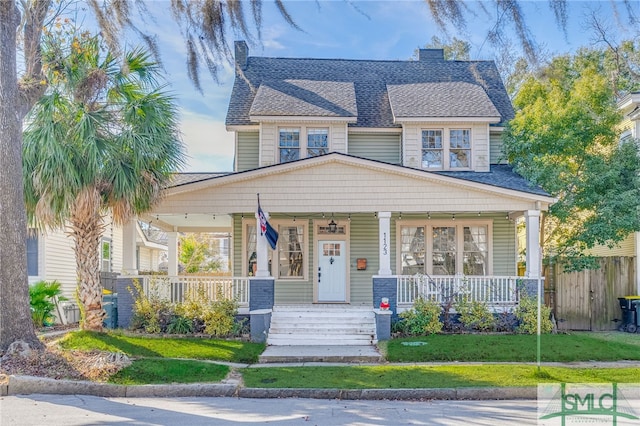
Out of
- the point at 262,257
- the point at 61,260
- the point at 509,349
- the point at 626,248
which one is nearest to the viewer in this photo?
the point at 509,349

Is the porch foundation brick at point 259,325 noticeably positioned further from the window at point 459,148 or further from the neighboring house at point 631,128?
the neighboring house at point 631,128

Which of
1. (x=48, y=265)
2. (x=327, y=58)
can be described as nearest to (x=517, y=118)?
(x=327, y=58)

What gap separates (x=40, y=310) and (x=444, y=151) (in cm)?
1236

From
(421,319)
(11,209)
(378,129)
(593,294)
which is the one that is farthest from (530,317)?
(11,209)

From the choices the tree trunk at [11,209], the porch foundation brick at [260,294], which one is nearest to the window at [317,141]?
the porch foundation brick at [260,294]

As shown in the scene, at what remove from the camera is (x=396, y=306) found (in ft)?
43.2

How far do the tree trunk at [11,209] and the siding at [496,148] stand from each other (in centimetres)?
1288

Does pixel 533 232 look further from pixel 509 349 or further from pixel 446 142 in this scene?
pixel 446 142

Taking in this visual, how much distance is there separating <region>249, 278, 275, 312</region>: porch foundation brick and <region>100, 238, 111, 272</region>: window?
10585mm

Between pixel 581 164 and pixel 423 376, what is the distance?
31.7 feet

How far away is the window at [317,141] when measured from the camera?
15945mm

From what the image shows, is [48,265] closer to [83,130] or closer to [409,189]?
[83,130]

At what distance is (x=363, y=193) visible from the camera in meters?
13.4

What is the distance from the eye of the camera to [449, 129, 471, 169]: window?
16141mm
